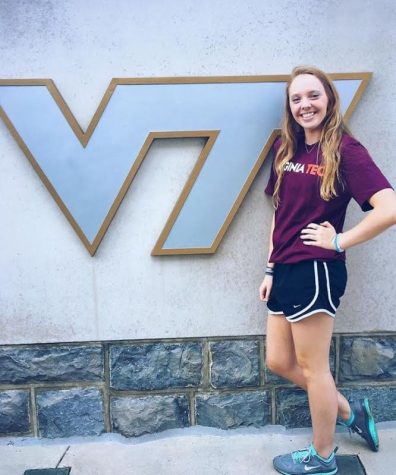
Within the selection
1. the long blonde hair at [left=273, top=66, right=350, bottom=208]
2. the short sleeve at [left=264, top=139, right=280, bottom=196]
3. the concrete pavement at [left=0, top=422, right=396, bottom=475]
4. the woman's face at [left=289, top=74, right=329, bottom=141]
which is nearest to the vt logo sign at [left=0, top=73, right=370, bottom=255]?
the short sleeve at [left=264, top=139, right=280, bottom=196]

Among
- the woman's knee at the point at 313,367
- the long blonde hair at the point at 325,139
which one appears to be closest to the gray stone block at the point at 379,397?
the woman's knee at the point at 313,367

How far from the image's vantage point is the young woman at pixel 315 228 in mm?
1926

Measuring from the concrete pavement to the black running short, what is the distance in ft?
2.66

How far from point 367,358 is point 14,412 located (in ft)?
6.18

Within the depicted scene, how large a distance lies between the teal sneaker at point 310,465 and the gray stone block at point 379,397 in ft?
1.42

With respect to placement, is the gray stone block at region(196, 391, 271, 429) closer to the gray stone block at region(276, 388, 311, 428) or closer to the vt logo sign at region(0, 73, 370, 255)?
the gray stone block at region(276, 388, 311, 428)

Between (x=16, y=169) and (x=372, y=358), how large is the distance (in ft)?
6.82

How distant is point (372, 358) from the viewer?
2.57 meters

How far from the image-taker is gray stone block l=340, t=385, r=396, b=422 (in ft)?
8.52

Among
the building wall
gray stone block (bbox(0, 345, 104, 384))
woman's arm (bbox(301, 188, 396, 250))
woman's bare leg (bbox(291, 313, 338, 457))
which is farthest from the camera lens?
gray stone block (bbox(0, 345, 104, 384))

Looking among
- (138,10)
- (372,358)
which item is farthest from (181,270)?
(138,10)

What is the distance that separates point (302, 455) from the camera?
7.38 ft

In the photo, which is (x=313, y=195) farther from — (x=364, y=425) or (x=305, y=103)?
(x=364, y=425)

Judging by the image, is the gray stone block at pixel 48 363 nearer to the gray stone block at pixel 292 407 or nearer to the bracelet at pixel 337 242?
the gray stone block at pixel 292 407
